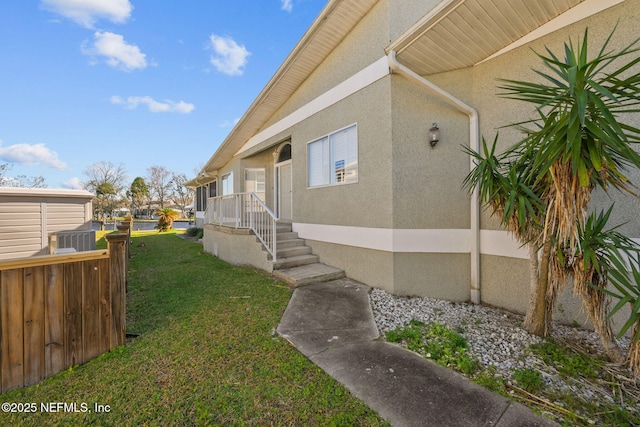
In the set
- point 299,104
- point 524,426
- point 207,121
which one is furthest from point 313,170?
point 207,121

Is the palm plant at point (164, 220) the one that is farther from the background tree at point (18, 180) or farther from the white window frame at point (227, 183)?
the background tree at point (18, 180)

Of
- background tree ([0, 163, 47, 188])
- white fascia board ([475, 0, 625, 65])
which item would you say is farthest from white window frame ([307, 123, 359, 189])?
background tree ([0, 163, 47, 188])

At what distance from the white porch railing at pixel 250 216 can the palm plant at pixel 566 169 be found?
481 cm

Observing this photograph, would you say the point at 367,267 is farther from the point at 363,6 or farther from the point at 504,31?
the point at 363,6

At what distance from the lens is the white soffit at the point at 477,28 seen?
12.4 feet

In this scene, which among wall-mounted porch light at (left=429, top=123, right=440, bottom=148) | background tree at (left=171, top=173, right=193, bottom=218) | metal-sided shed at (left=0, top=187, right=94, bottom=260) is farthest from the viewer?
background tree at (left=171, top=173, right=193, bottom=218)

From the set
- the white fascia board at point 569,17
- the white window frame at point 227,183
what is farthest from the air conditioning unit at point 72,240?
the white fascia board at point 569,17

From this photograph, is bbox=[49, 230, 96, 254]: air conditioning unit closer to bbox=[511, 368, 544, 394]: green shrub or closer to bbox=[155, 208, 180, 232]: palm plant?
bbox=[511, 368, 544, 394]: green shrub

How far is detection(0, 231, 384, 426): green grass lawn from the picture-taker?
7.06ft

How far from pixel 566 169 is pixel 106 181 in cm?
4410

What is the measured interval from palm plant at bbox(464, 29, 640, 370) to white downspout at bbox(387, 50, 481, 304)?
1434 mm

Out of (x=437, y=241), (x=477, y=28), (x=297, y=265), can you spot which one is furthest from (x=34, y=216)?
(x=477, y=28)

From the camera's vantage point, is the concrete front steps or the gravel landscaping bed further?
the concrete front steps

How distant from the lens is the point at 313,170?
7.29 meters
